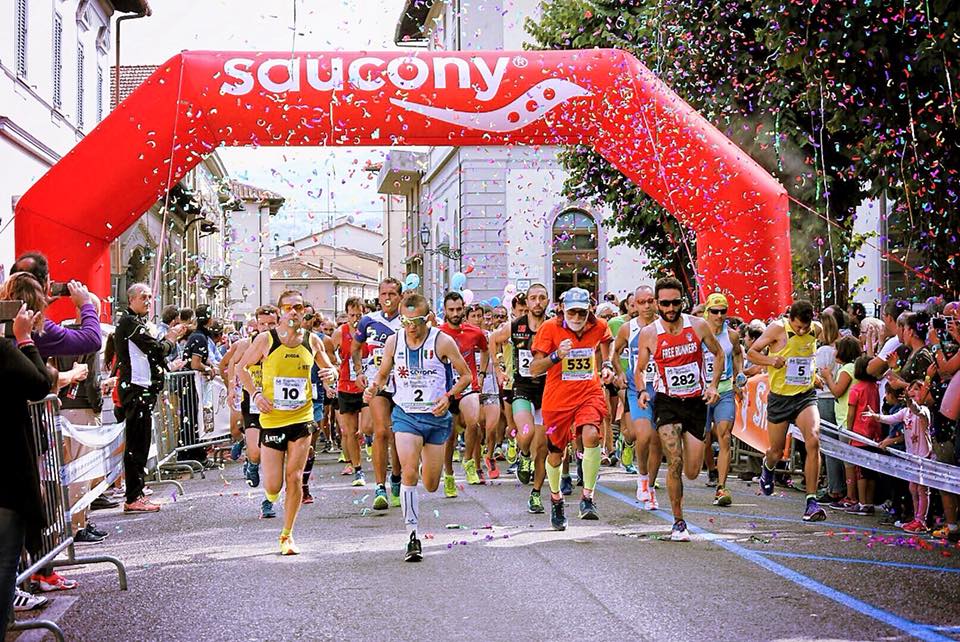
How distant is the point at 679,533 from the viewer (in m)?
9.48

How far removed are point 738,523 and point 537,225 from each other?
2485 cm

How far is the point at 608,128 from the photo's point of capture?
1424 cm

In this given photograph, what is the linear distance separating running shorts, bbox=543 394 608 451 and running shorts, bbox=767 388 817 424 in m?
1.79

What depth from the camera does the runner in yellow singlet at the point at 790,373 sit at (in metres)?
11.5

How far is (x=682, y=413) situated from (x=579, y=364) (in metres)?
1.16

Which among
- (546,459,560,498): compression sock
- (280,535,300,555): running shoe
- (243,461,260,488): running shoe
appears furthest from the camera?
(243,461,260,488): running shoe

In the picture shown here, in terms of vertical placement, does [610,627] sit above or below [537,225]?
below

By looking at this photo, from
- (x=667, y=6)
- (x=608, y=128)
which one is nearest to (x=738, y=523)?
(x=608, y=128)

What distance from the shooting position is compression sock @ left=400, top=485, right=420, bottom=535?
29.2 feet

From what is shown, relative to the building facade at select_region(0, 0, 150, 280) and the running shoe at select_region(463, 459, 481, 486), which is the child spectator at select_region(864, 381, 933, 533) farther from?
the building facade at select_region(0, 0, 150, 280)

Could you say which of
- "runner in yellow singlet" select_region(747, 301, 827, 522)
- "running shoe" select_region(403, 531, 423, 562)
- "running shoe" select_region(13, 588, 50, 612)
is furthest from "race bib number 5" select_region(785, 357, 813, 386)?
"running shoe" select_region(13, 588, 50, 612)

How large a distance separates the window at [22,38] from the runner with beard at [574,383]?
506 inches

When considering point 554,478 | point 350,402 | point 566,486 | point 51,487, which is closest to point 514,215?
point 350,402

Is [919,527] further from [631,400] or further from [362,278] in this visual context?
[362,278]
